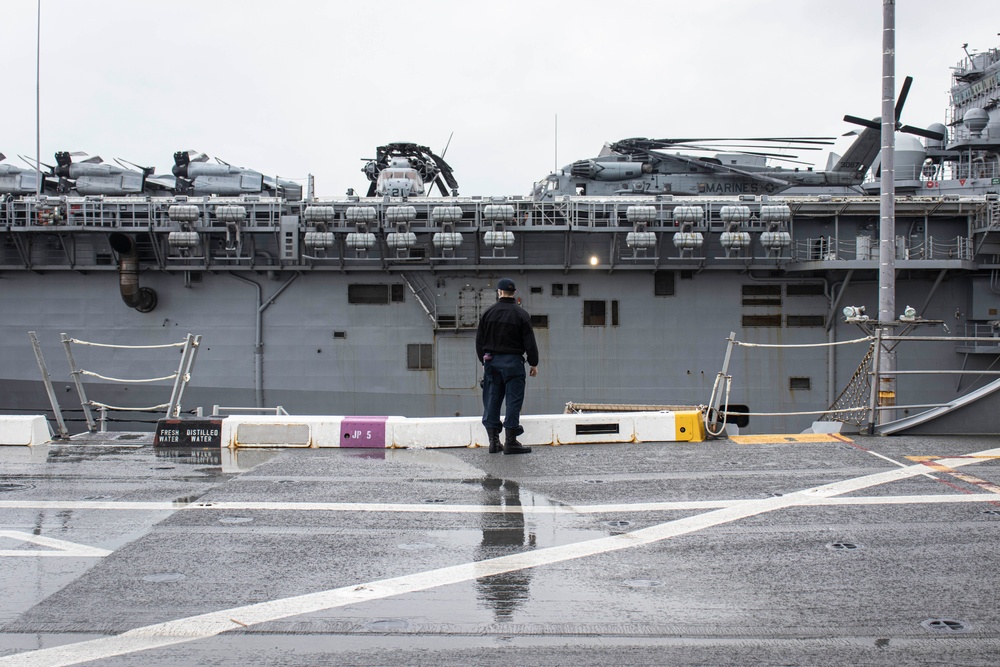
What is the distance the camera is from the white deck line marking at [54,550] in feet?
13.5

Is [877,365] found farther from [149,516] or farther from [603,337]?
[603,337]

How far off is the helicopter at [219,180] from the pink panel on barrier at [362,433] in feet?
55.6

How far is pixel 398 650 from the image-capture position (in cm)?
298

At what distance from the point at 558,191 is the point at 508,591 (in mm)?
21514

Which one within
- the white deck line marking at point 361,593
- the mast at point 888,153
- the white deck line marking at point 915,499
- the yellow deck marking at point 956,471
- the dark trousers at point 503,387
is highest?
the mast at point 888,153

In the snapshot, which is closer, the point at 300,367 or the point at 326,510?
the point at 326,510

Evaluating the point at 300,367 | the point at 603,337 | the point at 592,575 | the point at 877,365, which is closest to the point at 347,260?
the point at 300,367

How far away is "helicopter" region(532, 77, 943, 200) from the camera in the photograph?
24156 mm

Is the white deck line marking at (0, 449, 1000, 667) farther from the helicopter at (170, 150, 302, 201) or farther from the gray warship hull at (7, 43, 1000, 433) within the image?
the helicopter at (170, 150, 302, 201)

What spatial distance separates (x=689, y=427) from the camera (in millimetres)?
7625

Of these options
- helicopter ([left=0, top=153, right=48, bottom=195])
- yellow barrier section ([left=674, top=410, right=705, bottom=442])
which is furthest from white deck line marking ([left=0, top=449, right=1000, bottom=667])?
helicopter ([left=0, top=153, right=48, bottom=195])

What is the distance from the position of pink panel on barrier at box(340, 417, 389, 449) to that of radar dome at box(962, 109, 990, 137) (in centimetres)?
2471

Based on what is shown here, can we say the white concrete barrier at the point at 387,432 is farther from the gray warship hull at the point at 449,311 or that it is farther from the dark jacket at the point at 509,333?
the gray warship hull at the point at 449,311

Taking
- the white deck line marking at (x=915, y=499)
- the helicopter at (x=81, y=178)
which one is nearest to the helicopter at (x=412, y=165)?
the helicopter at (x=81, y=178)
